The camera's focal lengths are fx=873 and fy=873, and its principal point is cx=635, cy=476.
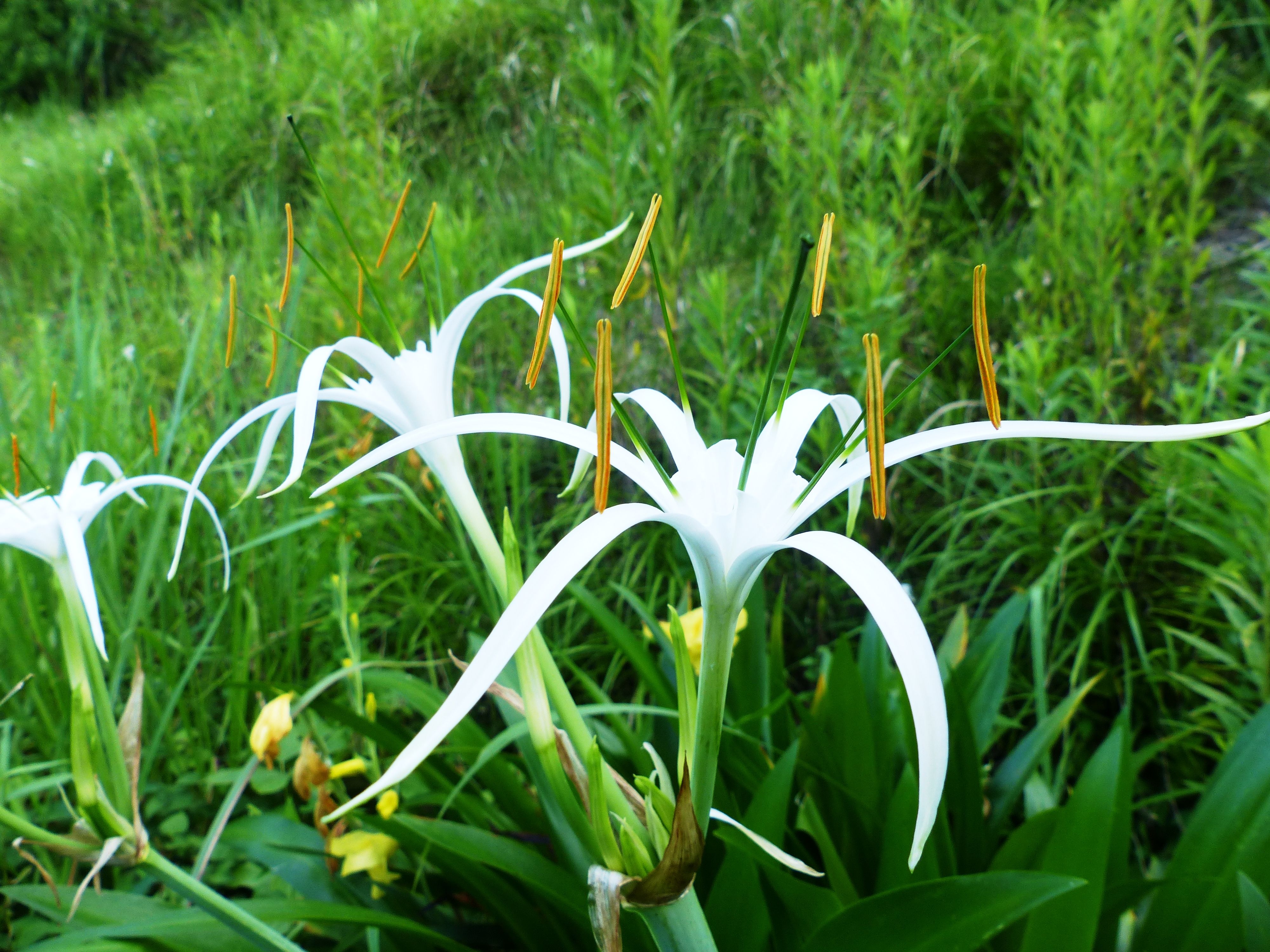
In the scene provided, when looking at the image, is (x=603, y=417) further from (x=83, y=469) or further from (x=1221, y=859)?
(x=1221, y=859)

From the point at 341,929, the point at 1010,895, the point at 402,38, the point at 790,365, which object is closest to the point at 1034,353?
the point at 1010,895

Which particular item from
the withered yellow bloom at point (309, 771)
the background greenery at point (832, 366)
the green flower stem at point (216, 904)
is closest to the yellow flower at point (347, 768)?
the withered yellow bloom at point (309, 771)

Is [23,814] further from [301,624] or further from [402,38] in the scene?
[402,38]

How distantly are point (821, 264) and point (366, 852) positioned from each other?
95cm

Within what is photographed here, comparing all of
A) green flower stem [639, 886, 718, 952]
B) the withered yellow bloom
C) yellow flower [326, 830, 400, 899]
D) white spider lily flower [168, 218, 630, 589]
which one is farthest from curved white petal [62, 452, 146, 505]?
green flower stem [639, 886, 718, 952]

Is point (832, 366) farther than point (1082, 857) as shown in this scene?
Yes

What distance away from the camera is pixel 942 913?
0.74 metres

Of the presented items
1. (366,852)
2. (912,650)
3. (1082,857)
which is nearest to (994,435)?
(912,650)

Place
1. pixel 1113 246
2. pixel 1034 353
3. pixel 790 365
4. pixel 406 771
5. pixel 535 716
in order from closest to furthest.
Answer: pixel 406 771
pixel 790 365
pixel 535 716
pixel 1034 353
pixel 1113 246

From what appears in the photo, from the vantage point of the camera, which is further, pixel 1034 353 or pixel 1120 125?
pixel 1120 125

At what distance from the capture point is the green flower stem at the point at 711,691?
59 centimetres

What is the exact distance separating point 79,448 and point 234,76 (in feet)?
15.0

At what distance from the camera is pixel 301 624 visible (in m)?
1.74

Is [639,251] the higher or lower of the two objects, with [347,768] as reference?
higher
